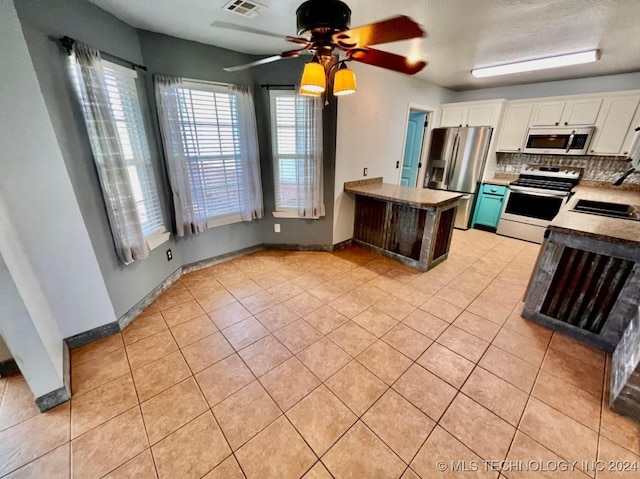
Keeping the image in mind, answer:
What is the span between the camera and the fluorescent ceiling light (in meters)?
2.67

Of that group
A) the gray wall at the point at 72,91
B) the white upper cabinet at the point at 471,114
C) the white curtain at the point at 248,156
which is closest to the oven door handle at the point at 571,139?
the white upper cabinet at the point at 471,114

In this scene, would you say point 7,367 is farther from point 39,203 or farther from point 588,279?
point 588,279

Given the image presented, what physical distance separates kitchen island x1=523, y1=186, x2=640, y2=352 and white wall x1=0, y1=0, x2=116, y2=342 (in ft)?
11.7

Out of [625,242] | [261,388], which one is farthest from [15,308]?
[625,242]

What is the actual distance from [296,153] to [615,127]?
428 cm

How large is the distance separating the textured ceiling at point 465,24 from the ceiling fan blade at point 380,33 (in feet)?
1.95

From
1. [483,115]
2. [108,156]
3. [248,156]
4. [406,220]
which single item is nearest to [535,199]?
[483,115]

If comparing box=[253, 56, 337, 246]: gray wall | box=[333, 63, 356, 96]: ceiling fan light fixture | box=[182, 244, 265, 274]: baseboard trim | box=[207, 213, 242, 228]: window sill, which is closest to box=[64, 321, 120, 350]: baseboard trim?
box=[182, 244, 265, 274]: baseboard trim

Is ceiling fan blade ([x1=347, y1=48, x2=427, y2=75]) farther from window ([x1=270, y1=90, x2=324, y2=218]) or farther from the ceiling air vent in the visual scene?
window ([x1=270, y1=90, x2=324, y2=218])

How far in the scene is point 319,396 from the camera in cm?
159

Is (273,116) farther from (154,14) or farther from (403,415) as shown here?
(403,415)

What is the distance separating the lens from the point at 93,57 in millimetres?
1745

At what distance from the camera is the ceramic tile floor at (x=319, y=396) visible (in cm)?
128

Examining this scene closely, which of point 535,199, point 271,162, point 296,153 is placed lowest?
point 535,199
